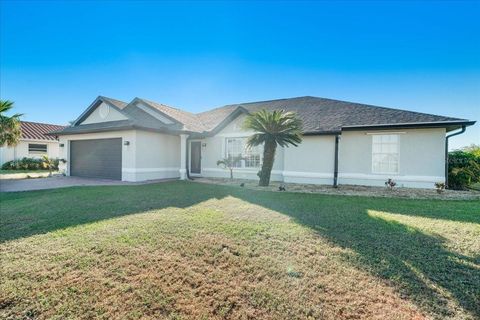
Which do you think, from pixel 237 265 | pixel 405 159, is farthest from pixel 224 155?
pixel 237 265

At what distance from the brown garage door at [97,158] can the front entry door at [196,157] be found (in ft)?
17.4

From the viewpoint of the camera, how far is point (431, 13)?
1115 cm

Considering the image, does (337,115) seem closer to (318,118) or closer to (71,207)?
(318,118)

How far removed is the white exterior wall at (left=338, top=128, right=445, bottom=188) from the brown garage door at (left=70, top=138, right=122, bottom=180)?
14.5m

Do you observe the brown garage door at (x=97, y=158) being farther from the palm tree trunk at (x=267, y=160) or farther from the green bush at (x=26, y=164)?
the palm tree trunk at (x=267, y=160)

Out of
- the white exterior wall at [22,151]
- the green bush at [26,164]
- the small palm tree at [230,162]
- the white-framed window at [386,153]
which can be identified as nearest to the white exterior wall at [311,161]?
the white-framed window at [386,153]

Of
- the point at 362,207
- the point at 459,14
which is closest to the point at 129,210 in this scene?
the point at 362,207

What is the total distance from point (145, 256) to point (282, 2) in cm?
1323

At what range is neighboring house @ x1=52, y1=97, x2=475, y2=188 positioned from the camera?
12.6 m

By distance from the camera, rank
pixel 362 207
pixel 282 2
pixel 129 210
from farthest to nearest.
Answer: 1. pixel 282 2
2. pixel 362 207
3. pixel 129 210

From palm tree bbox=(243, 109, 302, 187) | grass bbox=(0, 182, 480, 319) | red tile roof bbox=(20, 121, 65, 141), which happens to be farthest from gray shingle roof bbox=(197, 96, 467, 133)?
red tile roof bbox=(20, 121, 65, 141)

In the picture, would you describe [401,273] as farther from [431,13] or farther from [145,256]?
[431,13]

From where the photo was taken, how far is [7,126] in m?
15.5

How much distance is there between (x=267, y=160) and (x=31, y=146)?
27683mm
